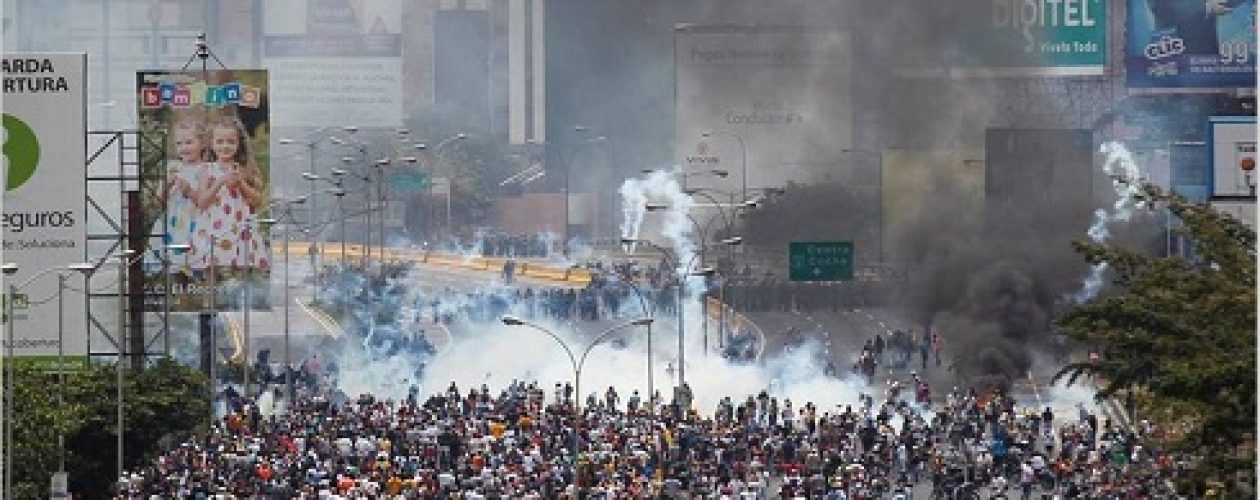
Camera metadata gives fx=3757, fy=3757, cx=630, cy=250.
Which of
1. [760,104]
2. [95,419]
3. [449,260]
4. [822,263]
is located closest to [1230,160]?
[822,263]

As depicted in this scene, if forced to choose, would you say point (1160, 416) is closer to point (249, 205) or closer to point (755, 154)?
point (249, 205)

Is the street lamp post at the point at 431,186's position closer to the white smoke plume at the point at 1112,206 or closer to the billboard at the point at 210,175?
the white smoke plume at the point at 1112,206

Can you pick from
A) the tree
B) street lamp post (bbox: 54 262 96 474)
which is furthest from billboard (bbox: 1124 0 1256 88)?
the tree

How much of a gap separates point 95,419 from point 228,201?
10.3m

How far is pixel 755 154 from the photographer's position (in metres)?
112

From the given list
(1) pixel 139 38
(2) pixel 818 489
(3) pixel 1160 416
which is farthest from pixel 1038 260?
(1) pixel 139 38

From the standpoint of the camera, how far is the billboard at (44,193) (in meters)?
57.6

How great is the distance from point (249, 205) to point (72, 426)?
1439 centimetres

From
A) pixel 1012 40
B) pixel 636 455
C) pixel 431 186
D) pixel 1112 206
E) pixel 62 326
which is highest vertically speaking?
pixel 1012 40

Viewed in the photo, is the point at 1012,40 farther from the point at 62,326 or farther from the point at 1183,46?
the point at 62,326

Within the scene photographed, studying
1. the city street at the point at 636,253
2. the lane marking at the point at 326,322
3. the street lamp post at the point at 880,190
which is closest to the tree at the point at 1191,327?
the city street at the point at 636,253

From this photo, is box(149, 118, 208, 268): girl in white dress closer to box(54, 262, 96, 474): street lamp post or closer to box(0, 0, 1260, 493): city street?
box(0, 0, 1260, 493): city street

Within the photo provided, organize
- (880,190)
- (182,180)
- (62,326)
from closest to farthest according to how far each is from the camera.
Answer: (62,326) < (182,180) < (880,190)

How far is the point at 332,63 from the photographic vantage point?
489 ft
